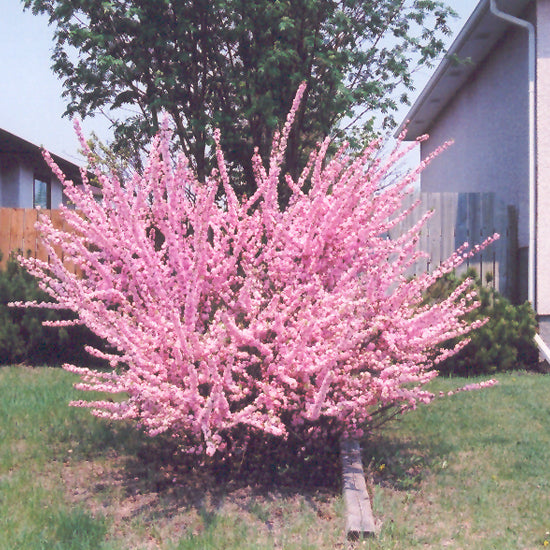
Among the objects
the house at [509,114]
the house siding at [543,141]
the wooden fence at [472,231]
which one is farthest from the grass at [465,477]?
the wooden fence at [472,231]

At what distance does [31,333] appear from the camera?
8.94 metres

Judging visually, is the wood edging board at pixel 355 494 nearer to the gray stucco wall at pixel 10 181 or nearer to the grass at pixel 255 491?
the grass at pixel 255 491

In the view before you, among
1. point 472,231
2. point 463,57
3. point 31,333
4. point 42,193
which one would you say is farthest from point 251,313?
point 42,193

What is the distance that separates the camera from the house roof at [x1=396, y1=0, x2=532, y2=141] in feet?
34.0

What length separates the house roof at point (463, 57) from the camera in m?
10.4

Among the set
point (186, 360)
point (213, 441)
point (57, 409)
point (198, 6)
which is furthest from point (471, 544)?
point (198, 6)

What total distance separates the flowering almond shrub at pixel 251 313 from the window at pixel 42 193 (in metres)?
18.6

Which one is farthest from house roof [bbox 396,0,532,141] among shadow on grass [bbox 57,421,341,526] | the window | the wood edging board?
the window

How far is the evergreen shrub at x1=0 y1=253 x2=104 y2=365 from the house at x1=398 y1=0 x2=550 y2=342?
17.9 feet

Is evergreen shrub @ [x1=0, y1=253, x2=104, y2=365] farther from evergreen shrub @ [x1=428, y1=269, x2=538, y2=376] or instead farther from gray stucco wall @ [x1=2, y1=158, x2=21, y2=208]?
gray stucco wall @ [x1=2, y1=158, x2=21, y2=208]

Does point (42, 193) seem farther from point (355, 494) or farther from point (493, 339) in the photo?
point (355, 494)

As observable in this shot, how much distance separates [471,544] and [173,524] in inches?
66.6

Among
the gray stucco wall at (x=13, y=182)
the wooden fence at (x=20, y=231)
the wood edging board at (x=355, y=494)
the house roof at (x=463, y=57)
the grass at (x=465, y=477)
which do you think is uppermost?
the house roof at (x=463, y=57)

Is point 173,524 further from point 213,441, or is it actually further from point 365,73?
point 365,73
